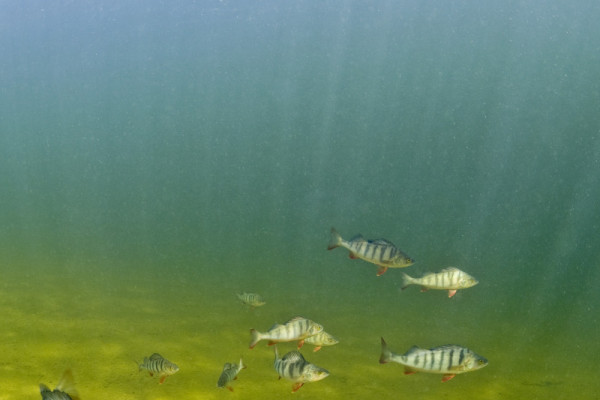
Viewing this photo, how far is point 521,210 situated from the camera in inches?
4016

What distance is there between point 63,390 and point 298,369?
66.9 inches

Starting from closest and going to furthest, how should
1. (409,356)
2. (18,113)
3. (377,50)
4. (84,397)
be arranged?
(409,356) < (84,397) < (18,113) < (377,50)

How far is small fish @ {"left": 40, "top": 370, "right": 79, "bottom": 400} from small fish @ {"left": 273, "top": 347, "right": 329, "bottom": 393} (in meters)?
1.51

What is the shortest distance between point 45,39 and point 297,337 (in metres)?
169

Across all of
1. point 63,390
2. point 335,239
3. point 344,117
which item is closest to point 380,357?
point 335,239

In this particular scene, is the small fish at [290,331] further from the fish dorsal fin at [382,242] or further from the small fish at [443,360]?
the fish dorsal fin at [382,242]

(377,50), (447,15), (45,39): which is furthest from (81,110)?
(447,15)

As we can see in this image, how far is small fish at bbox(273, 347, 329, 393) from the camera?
3.73 metres

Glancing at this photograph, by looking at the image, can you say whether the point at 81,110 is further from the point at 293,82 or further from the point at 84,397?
the point at 84,397

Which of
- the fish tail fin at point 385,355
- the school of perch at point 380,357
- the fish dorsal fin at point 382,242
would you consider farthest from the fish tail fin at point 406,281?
the fish tail fin at point 385,355

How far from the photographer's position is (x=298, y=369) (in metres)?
3.75

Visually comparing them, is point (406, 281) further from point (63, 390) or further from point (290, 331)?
point (63, 390)

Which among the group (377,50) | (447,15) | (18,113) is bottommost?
(18,113)

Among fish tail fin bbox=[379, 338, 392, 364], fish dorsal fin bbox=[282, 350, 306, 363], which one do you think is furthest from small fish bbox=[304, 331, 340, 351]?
fish tail fin bbox=[379, 338, 392, 364]
